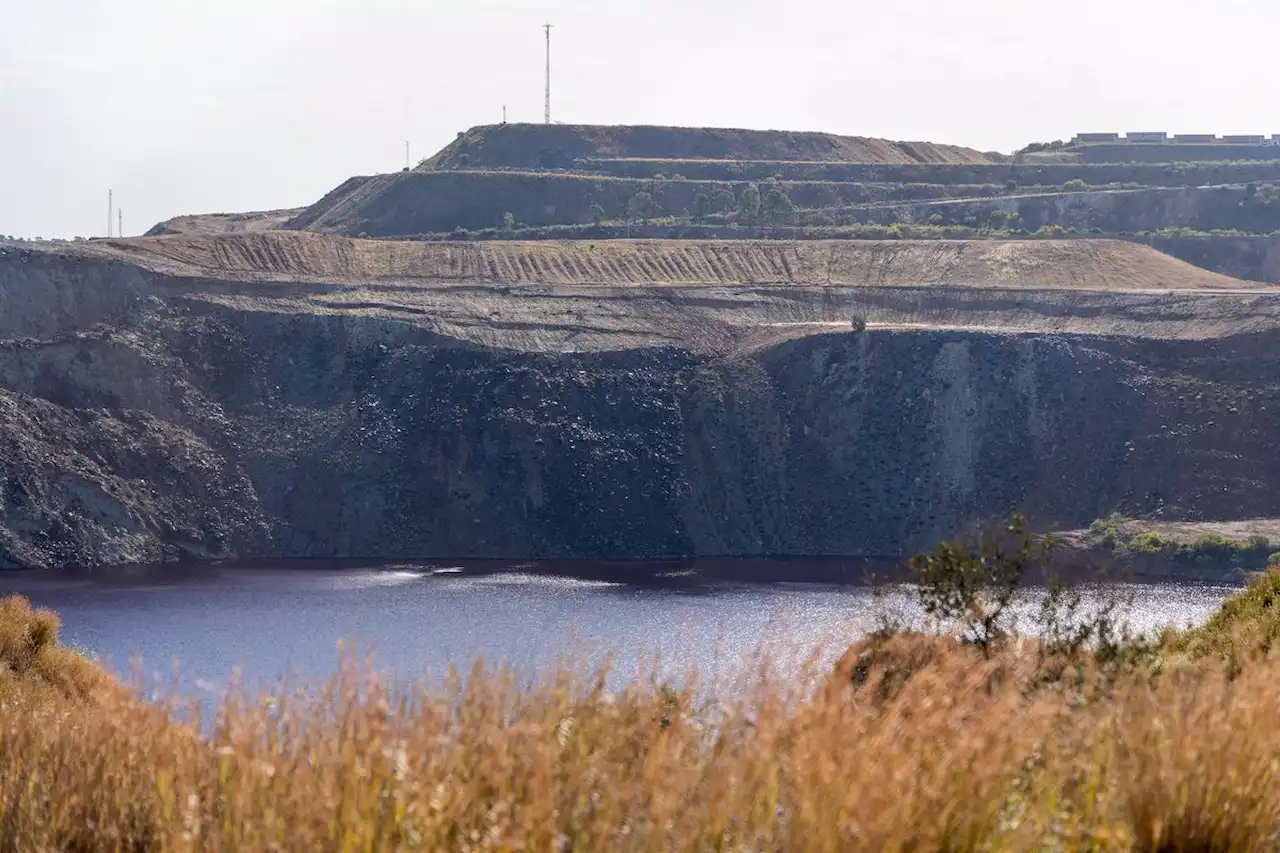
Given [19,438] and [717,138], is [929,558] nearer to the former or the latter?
[19,438]

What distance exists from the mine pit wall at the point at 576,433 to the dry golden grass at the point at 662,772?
2466 inches

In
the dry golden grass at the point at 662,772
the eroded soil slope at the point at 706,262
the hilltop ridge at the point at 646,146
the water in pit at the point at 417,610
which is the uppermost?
the hilltop ridge at the point at 646,146

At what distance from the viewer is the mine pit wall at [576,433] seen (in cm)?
6981

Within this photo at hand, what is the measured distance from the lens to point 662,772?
6.23m

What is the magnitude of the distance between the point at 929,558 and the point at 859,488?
43258 mm

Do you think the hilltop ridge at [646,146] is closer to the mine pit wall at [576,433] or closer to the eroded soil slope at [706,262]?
the eroded soil slope at [706,262]

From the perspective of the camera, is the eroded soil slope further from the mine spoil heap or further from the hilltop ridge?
the hilltop ridge

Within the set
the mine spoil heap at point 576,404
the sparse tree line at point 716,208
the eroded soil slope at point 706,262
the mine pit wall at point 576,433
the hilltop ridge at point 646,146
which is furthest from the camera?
the hilltop ridge at point 646,146

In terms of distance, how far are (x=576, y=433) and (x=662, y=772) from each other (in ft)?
223

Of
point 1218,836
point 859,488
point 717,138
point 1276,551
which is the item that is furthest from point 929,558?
point 717,138

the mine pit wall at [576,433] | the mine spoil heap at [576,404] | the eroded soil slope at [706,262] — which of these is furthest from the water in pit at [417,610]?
the eroded soil slope at [706,262]

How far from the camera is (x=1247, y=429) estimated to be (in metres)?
72.3

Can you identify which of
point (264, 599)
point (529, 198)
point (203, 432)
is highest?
point (529, 198)

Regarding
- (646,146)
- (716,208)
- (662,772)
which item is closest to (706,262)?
(716,208)
